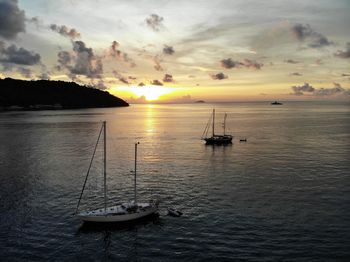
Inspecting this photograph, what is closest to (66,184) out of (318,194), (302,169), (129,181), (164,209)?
(129,181)

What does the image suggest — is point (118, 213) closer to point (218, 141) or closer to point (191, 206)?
point (191, 206)

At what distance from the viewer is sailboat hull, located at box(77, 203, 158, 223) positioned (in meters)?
55.5

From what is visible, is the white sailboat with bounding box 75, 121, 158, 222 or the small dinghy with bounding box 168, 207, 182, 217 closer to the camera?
the white sailboat with bounding box 75, 121, 158, 222

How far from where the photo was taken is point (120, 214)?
5644 cm

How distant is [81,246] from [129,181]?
115ft

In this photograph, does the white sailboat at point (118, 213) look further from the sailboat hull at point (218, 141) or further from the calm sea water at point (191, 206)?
the sailboat hull at point (218, 141)

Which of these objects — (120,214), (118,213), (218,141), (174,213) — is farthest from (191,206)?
(218,141)

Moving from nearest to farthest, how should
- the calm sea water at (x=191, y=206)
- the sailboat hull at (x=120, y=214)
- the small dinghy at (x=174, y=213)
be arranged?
the calm sea water at (x=191, y=206)
the sailboat hull at (x=120, y=214)
the small dinghy at (x=174, y=213)

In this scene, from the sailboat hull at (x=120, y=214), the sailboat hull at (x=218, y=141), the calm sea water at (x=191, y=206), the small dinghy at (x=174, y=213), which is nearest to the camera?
the calm sea water at (x=191, y=206)

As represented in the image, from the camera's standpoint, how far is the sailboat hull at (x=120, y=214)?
55.5m

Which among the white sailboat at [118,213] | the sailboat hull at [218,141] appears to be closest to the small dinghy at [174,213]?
the white sailboat at [118,213]

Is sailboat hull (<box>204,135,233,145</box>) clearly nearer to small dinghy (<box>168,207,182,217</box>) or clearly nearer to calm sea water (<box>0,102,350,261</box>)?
calm sea water (<box>0,102,350,261</box>)

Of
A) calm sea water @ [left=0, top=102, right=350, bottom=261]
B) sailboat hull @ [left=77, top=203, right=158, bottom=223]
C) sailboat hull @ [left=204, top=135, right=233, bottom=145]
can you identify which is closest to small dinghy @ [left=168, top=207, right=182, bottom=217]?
calm sea water @ [left=0, top=102, right=350, bottom=261]

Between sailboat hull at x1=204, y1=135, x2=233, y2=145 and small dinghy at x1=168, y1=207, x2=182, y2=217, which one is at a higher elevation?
sailboat hull at x1=204, y1=135, x2=233, y2=145
